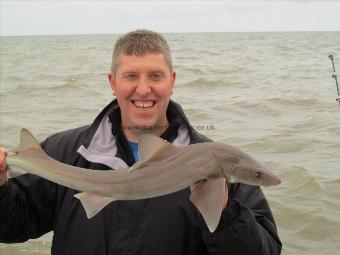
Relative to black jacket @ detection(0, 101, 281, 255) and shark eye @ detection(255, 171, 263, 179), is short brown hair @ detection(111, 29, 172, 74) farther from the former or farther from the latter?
shark eye @ detection(255, 171, 263, 179)

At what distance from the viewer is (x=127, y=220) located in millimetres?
2973

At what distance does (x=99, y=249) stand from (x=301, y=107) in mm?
12434

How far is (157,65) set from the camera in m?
3.28

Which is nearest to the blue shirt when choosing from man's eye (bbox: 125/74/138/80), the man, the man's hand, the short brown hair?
the man

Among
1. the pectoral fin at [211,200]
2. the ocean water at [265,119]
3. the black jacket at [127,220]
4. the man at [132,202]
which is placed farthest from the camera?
the ocean water at [265,119]

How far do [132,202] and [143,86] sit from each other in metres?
0.77

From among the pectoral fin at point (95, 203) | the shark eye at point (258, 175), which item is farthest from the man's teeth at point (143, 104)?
the shark eye at point (258, 175)

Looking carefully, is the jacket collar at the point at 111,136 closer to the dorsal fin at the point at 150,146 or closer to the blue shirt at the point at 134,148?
the blue shirt at the point at 134,148

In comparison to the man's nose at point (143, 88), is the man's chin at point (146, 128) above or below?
below

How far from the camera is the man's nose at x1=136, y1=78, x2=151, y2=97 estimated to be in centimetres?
Answer: 318

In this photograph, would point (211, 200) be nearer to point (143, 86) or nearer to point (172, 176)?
point (172, 176)

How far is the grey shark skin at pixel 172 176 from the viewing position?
8.16 ft

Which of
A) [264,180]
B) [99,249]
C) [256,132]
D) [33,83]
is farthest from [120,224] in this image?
[33,83]

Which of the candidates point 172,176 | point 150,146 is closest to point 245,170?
point 172,176
